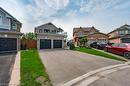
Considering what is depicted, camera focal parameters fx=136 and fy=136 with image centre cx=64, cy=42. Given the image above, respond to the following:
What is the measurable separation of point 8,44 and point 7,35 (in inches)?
53.5

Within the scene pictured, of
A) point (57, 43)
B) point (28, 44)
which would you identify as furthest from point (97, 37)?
point (28, 44)

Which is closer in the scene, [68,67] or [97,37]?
[68,67]

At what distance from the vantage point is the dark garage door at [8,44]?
65.2ft

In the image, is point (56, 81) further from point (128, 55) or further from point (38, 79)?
point (128, 55)

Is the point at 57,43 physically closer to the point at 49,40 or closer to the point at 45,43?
the point at 49,40

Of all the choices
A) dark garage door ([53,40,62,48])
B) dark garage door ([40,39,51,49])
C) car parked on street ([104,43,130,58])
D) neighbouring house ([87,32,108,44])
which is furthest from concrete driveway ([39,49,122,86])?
neighbouring house ([87,32,108,44])

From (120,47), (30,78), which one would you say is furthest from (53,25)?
(30,78)

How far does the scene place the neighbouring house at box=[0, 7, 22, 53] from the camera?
2000cm

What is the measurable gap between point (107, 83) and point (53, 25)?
3120cm

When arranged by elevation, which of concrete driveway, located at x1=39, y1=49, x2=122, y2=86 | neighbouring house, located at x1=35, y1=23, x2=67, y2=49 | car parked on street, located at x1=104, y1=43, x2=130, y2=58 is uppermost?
neighbouring house, located at x1=35, y1=23, x2=67, y2=49

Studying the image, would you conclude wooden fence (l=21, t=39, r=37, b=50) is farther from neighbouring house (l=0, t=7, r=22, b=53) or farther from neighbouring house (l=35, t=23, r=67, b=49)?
neighbouring house (l=0, t=7, r=22, b=53)

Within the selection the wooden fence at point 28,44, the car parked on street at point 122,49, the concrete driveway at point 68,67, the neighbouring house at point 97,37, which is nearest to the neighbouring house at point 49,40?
the wooden fence at point 28,44

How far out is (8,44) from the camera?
20531 millimetres

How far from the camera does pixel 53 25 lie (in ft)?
121
